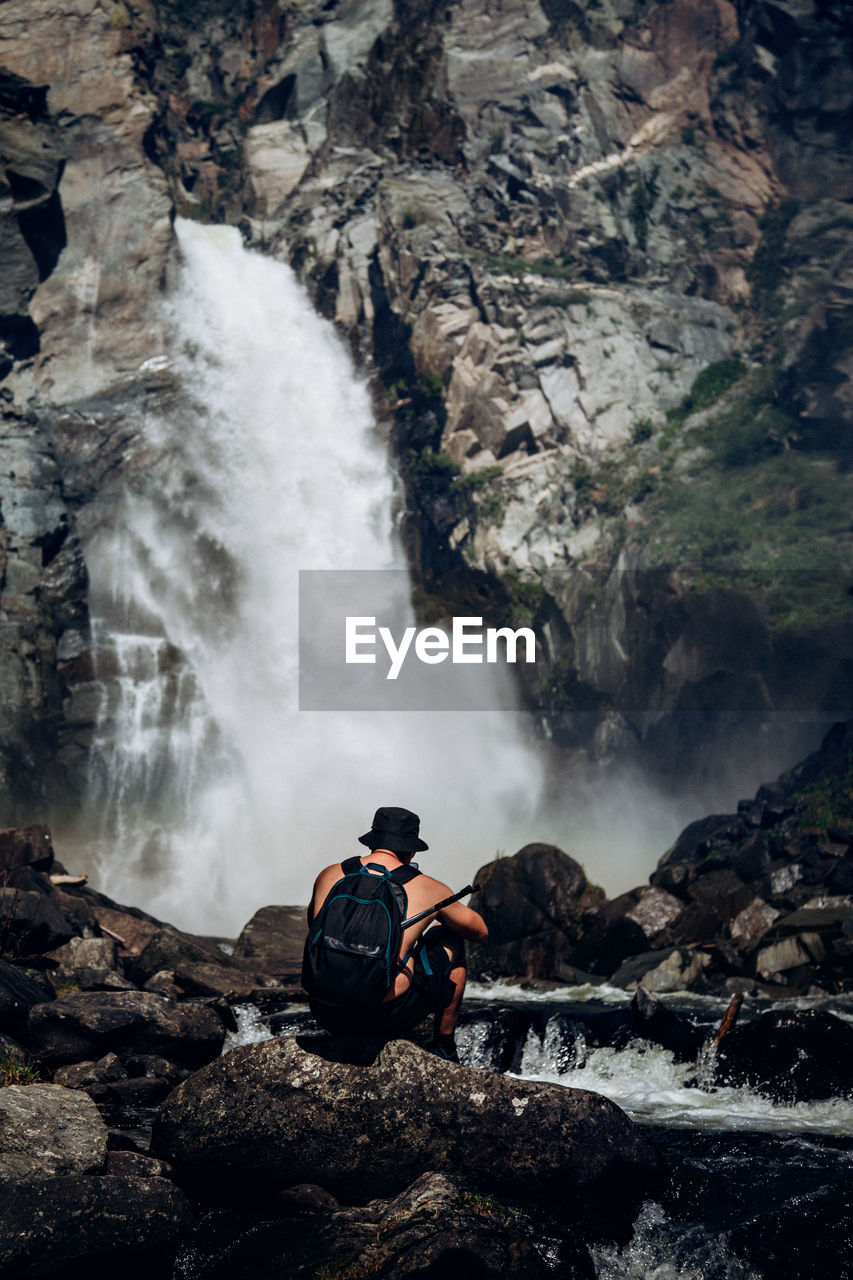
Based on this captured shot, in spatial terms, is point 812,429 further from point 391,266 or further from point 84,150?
point 84,150

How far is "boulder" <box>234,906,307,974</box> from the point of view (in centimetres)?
1947

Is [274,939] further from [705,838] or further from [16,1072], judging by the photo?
[16,1072]

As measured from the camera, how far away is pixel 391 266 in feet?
151

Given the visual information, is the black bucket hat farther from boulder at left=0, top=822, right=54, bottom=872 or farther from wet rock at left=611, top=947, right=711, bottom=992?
boulder at left=0, top=822, right=54, bottom=872

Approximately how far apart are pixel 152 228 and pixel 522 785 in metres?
30.8

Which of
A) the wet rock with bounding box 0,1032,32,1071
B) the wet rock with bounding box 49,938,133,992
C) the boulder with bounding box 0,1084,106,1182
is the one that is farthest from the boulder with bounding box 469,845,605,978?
the boulder with bounding box 0,1084,106,1182

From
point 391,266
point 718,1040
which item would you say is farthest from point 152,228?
point 718,1040

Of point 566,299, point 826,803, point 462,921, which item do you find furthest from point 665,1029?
point 566,299

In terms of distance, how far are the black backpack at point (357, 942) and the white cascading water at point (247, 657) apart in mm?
25542

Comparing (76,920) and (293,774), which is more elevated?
(293,774)

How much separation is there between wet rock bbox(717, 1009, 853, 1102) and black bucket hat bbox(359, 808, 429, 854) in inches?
183

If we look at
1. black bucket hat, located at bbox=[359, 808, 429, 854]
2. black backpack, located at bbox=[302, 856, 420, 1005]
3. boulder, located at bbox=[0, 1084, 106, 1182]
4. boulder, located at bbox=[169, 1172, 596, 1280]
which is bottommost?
boulder, located at bbox=[169, 1172, 596, 1280]

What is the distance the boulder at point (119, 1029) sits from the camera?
9.04 m

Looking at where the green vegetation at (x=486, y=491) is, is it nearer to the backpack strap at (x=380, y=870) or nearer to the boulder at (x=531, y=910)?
the boulder at (x=531, y=910)
